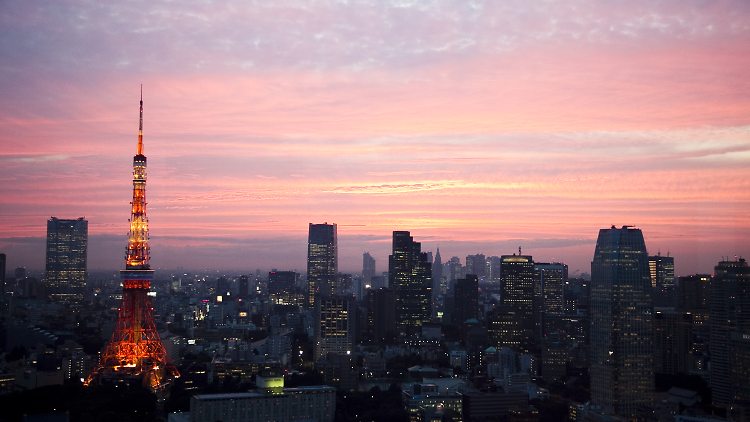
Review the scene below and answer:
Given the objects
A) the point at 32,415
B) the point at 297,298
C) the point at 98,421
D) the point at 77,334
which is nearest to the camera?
the point at 32,415

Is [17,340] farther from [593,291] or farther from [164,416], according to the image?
[593,291]

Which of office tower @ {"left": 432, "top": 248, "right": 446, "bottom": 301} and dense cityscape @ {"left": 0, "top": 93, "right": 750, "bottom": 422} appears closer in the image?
dense cityscape @ {"left": 0, "top": 93, "right": 750, "bottom": 422}

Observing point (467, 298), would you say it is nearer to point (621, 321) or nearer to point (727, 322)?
point (727, 322)

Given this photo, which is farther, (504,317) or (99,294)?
(504,317)

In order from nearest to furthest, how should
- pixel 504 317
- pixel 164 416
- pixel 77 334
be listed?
pixel 164 416 → pixel 77 334 → pixel 504 317

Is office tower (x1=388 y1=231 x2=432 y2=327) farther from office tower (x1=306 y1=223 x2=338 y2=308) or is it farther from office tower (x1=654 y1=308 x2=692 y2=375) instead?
office tower (x1=654 y1=308 x2=692 y2=375)

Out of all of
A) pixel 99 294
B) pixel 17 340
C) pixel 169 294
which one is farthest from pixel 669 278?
pixel 169 294

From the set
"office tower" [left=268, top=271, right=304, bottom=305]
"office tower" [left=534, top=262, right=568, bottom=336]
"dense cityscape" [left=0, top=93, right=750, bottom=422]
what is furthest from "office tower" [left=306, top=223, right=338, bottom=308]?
"dense cityscape" [left=0, top=93, right=750, bottom=422]
